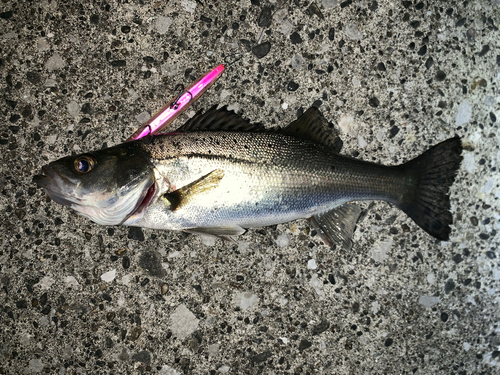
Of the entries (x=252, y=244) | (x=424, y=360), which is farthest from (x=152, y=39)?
(x=424, y=360)

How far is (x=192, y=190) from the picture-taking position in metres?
1.95

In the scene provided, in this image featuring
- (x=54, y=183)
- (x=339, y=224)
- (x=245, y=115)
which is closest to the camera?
(x=54, y=183)

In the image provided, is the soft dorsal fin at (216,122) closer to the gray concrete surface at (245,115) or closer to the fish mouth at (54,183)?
the gray concrete surface at (245,115)

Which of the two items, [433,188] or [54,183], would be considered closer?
[54,183]

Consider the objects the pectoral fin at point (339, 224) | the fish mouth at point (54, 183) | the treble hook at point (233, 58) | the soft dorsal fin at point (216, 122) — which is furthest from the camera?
the treble hook at point (233, 58)

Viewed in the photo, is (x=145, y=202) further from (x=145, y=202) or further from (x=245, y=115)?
(x=245, y=115)

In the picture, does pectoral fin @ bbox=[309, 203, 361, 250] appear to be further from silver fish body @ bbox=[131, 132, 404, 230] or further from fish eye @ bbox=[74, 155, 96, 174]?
fish eye @ bbox=[74, 155, 96, 174]

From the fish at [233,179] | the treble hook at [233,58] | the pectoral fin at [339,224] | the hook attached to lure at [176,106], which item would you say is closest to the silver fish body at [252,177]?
the fish at [233,179]

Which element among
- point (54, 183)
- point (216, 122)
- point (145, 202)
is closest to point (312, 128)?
point (216, 122)

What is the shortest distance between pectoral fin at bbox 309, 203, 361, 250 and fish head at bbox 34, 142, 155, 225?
1.14m

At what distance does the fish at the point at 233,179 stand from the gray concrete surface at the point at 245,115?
28cm

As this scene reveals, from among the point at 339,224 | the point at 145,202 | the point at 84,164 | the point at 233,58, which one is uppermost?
the point at 233,58

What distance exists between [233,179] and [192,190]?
25 centimetres

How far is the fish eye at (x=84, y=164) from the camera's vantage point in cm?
192
